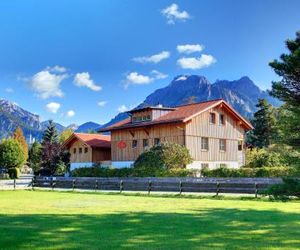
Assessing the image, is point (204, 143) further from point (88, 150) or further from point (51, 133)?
point (51, 133)

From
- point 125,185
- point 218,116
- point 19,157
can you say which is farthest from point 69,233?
point 19,157

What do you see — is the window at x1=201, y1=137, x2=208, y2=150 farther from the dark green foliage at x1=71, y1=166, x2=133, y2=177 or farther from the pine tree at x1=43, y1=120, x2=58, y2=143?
the pine tree at x1=43, y1=120, x2=58, y2=143

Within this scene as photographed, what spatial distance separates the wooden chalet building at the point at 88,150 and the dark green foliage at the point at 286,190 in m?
44.5

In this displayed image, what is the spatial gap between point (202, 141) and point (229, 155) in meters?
4.88

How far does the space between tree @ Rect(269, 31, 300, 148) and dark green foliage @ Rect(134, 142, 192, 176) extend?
1105 inches

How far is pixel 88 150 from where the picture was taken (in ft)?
183

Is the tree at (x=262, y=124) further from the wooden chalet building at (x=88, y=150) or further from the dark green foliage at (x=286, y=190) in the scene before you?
the dark green foliage at (x=286, y=190)

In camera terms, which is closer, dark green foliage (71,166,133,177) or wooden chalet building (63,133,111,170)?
dark green foliage (71,166,133,177)

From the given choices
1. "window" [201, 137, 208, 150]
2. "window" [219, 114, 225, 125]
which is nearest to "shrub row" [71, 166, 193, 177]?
"window" [201, 137, 208, 150]

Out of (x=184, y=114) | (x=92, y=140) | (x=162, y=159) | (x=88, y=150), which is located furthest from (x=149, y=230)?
(x=92, y=140)

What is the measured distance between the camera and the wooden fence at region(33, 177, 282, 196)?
88.6ft

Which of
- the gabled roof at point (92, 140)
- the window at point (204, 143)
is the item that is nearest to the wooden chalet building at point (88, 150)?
the gabled roof at point (92, 140)

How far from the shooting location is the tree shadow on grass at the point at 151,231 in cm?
960

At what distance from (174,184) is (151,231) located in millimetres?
20856
